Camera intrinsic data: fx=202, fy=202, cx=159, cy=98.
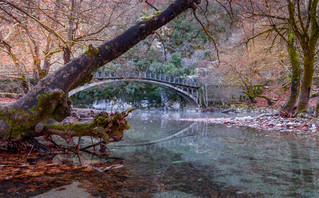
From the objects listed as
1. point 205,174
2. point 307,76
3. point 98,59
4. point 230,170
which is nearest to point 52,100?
point 98,59

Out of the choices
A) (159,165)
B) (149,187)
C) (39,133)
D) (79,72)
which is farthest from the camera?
(79,72)

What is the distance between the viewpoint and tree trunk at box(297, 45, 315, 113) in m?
7.80

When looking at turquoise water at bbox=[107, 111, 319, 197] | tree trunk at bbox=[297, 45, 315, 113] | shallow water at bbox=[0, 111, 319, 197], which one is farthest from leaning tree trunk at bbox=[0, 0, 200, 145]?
tree trunk at bbox=[297, 45, 315, 113]

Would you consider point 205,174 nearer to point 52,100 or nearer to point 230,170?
point 230,170

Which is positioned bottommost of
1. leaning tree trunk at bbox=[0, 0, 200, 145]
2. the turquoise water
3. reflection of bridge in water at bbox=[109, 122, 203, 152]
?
reflection of bridge in water at bbox=[109, 122, 203, 152]

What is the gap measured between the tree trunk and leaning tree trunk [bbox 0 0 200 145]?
23.7 ft

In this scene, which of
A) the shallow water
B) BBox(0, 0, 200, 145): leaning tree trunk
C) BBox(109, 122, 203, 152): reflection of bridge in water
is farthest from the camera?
BBox(109, 122, 203, 152): reflection of bridge in water

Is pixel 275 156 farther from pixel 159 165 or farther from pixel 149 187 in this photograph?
pixel 149 187

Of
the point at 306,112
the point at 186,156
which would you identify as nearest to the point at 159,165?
the point at 186,156

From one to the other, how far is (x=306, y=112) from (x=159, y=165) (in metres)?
7.97

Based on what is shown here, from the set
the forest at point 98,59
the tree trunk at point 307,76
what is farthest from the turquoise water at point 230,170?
the tree trunk at point 307,76

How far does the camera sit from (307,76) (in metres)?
8.01

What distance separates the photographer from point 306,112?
320 inches

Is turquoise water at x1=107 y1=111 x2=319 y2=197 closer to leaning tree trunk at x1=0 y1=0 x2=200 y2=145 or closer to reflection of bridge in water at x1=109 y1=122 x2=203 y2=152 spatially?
reflection of bridge in water at x1=109 y1=122 x2=203 y2=152
